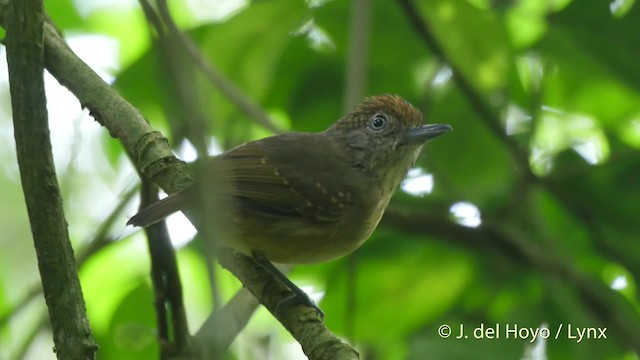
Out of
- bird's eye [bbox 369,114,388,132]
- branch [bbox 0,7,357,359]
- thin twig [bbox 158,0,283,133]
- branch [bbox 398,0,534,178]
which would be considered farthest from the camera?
bird's eye [bbox 369,114,388,132]

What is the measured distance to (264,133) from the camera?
4.84 m

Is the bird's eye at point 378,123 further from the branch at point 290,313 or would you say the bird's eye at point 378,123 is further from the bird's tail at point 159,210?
the bird's tail at point 159,210

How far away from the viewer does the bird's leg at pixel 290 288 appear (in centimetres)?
316

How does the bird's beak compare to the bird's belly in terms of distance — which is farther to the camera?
the bird's beak

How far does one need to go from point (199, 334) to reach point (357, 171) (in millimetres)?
1398

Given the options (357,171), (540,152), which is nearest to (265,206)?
(357,171)

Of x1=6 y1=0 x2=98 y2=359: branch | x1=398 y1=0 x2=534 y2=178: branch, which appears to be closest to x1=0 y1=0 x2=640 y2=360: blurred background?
x1=398 y1=0 x2=534 y2=178: branch

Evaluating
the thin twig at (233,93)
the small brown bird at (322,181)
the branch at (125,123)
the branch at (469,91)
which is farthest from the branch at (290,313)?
the branch at (469,91)

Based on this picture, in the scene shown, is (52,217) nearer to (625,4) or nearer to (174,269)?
(174,269)

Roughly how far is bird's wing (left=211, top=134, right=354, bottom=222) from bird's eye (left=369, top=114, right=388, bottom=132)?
1.11 feet

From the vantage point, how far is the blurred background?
3879mm

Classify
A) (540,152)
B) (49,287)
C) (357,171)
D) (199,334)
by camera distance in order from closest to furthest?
1. (49,287)
2. (199,334)
3. (357,171)
4. (540,152)

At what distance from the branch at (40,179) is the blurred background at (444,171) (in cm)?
108

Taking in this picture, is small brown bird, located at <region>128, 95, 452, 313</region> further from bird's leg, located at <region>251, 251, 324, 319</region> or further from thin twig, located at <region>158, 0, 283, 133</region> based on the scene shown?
thin twig, located at <region>158, 0, 283, 133</region>
